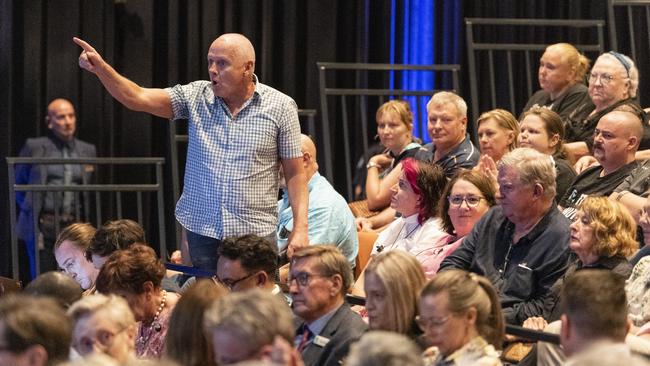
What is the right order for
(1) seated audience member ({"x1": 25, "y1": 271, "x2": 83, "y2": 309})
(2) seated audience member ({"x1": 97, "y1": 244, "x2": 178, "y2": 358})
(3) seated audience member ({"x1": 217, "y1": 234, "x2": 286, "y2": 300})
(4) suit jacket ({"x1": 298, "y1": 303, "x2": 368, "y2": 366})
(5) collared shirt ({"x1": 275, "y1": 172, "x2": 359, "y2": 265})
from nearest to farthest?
(4) suit jacket ({"x1": 298, "y1": 303, "x2": 368, "y2": 366}) → (1) seated audience member ({"x1": 25, "y1": 271, "x2": 83, "y2": 309}) → (2) seated audience member ({"x1": 97, "y1": 244, "x2": 178, "y2": 358}) → (3) seated audience member ({"x1": 217, "y1": 234, "x2": 286, "y2": 300}) → (5) collared shirt ({"x1": 275, "y1": 172, "x2": 359, "y2": 265})

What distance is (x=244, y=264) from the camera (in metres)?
4.46

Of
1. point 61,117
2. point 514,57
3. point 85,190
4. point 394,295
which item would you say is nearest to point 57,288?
point 394,295

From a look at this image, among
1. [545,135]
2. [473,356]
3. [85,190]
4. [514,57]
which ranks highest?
[514,57]

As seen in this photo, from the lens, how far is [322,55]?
8.52 metres

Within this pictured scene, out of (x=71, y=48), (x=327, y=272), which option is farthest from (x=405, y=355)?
(x=71, y=48)

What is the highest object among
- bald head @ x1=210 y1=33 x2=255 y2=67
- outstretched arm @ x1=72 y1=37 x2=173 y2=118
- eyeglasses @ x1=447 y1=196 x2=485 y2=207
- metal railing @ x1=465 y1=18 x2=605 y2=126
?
metal railing @ x1=465 y1=18 x2=605 y2=126

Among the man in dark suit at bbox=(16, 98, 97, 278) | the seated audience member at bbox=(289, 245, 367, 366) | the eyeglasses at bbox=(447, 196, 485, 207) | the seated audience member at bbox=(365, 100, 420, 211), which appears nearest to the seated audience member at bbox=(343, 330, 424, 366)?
the seated audience member at bbox=(289, 245, 367, 366)

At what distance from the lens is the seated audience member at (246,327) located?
2.96m

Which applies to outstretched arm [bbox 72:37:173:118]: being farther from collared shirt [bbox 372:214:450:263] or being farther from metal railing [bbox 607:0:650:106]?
metal railing [bbox 607:0:650:106]

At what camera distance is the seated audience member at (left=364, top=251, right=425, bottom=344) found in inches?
146

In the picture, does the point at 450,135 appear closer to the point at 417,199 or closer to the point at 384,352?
the point at 417,199

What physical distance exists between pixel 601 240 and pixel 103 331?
1.91 metres

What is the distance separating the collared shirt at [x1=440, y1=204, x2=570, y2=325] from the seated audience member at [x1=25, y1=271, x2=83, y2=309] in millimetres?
1504

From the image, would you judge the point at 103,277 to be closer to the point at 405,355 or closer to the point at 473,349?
the point at 473,349
